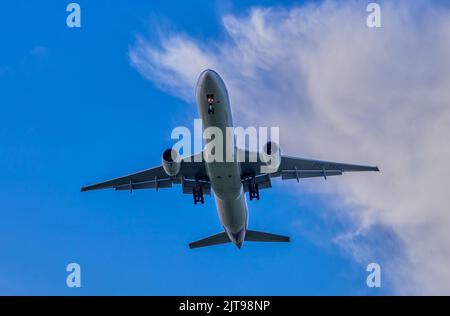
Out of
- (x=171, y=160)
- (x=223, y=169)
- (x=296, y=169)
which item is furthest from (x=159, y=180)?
(x=296, y=169)

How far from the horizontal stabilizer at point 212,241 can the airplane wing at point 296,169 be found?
12.5 ft

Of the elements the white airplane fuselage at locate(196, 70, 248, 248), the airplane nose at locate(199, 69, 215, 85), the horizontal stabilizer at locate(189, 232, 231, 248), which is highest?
the airplane nose at locate(199, 69, 215, 85)

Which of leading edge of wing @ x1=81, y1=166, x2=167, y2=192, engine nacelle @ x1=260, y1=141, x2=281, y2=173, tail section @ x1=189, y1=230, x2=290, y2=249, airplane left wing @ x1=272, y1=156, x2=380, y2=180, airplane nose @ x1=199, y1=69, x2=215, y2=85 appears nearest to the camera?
airplane nose @ x1=199, y1=69, x2=215, y2=85

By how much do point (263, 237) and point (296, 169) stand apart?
546 cm

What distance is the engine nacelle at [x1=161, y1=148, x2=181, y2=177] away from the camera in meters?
34.0

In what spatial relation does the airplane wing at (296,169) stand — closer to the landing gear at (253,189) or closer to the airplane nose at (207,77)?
the landing gear at (253,189)

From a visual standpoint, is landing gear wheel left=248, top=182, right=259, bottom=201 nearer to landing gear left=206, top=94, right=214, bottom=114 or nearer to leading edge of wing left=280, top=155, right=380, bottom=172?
leading edge of wing left=280, top=155, right=380, bottom=172

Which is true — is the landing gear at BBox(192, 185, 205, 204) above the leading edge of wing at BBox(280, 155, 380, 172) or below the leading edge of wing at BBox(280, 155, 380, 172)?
below

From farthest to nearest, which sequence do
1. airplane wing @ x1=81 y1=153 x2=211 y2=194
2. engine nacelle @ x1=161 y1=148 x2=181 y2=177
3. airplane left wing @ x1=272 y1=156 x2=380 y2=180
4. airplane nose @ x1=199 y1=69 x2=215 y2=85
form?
1. airplane left wing @ x1=272 y1=156 x2=380 y2=180
2. airplane wing @ x1=81 y1=153 x2=211 y2=194
3. engine nacelle @ x1=161 y1=148 x2=181 y2=177
4. airplane nose @ x1=199 y1=69 x2=215 y2=85

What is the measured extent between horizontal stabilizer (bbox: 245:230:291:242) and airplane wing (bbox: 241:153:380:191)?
3.42m

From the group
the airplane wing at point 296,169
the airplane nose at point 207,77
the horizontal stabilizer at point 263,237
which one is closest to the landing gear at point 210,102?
the airplane nose at point 207,77

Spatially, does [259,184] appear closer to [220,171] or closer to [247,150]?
[247,150]

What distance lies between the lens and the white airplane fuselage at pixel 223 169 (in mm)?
30141

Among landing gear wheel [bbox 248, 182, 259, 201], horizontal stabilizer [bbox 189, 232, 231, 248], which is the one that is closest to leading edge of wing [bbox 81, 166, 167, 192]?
horizontal stabilizer [bbox 189, 232, 231, 248]
